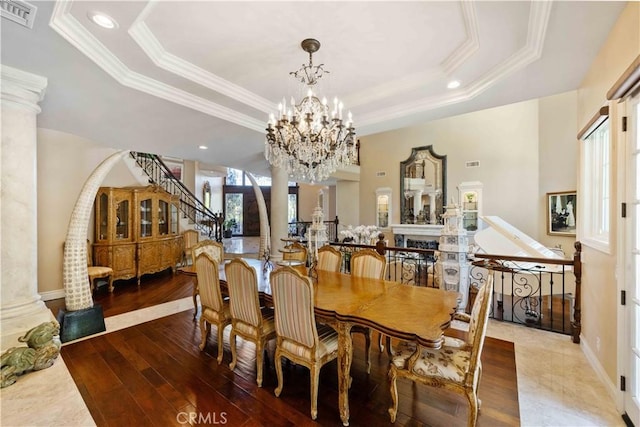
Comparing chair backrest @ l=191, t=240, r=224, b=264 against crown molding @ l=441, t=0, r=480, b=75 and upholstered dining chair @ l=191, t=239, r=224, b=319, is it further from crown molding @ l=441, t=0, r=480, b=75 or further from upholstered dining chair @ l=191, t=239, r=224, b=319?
crown molding @ l=441, t=0, r=480, b=75

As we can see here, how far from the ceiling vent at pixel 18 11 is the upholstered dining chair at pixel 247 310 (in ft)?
6.86

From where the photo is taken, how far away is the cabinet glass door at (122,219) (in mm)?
5258

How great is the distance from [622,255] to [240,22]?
10.8 ft

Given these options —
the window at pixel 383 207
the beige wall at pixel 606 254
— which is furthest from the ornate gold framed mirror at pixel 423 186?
the beige wall at pixel 606 254

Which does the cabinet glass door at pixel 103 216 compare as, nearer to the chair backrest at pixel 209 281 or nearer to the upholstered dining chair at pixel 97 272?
the upholstered dining chair at pixel 97 272

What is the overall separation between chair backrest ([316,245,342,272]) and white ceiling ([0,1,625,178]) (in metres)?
2.01

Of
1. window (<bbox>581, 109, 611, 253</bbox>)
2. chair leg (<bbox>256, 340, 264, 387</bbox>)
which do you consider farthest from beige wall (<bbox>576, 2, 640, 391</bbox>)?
chair leg (<bbox>256, 340, 264, 387</bbox>)

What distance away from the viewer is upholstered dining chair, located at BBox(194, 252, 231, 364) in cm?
261

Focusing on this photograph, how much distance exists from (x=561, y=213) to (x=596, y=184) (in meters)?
5.32

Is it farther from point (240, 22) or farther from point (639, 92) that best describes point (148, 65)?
point (639, 92)

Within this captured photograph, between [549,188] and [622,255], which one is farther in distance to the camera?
[549,188]

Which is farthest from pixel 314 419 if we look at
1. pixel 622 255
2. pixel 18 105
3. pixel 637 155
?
pixel 18 105

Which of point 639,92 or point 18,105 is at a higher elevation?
point 18,105

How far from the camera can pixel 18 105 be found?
238 centimetres
